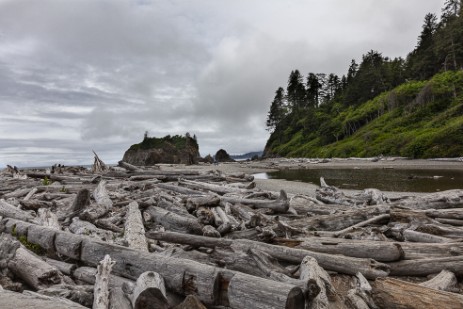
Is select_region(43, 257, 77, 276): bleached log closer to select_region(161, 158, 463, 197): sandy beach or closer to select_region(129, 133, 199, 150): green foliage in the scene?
select_region(161, 158, 463, 197): sandy beach

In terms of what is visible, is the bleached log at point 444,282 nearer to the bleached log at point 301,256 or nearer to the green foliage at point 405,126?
the bleached log at point 301,256

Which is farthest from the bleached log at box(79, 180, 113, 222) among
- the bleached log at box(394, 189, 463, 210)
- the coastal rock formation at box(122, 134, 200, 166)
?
the coastal rock formation at box(122, 134, 200, 166)

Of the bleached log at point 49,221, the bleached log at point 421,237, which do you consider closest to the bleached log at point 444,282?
the bleached log at point 421,237

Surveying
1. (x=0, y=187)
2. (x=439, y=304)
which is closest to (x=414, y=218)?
(x=439, y=304)

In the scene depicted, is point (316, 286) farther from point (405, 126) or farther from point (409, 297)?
point (405, 126)

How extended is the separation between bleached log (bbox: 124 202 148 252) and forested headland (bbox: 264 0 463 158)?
4251cm

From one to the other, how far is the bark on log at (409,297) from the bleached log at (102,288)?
143 inches

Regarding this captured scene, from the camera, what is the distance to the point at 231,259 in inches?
223

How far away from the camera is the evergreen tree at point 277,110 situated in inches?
4953

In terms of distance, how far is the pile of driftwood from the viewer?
4.03m

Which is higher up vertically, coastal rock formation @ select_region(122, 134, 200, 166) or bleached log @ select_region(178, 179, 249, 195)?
coastal rock formation @ select_region(122, 134, 200, 166)

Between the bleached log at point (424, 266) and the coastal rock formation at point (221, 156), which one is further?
the coastal rock formation at point (221, 156)

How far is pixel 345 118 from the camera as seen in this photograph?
280 ft

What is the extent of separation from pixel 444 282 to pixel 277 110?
4904 inches
